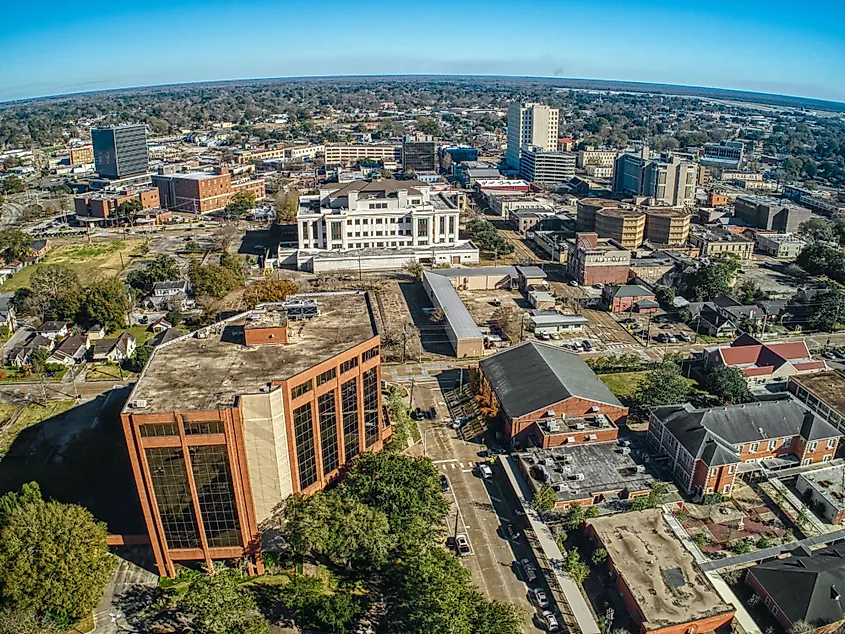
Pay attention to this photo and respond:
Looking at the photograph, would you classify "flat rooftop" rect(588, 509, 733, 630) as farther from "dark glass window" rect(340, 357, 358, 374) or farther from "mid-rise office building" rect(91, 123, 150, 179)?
"mid-rise office building" rect(91, 123, 150, 179)

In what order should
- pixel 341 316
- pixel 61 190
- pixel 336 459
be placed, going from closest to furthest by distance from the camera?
pixel 336 459, pixel 341 316, pixel 61 190

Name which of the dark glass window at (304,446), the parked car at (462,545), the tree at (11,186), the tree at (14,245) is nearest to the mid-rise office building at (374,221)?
the tree at (14,245)

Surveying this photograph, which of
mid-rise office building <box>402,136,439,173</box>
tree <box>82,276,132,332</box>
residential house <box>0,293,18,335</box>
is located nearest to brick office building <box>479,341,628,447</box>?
tree <box>82,276,132,332</box>

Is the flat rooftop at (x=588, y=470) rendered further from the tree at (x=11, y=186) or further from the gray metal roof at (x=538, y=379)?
the tree at (x=11, y=186)

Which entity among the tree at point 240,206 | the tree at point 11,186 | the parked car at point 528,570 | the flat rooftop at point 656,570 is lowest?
the parked car at point 528,570

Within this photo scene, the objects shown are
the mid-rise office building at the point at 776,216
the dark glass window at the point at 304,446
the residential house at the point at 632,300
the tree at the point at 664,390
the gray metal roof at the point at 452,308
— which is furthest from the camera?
the mid-rise office building at the point at 776,216

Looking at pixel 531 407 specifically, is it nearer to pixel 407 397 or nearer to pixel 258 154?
pixel 407 397

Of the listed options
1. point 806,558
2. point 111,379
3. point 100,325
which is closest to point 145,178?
point 100,325
